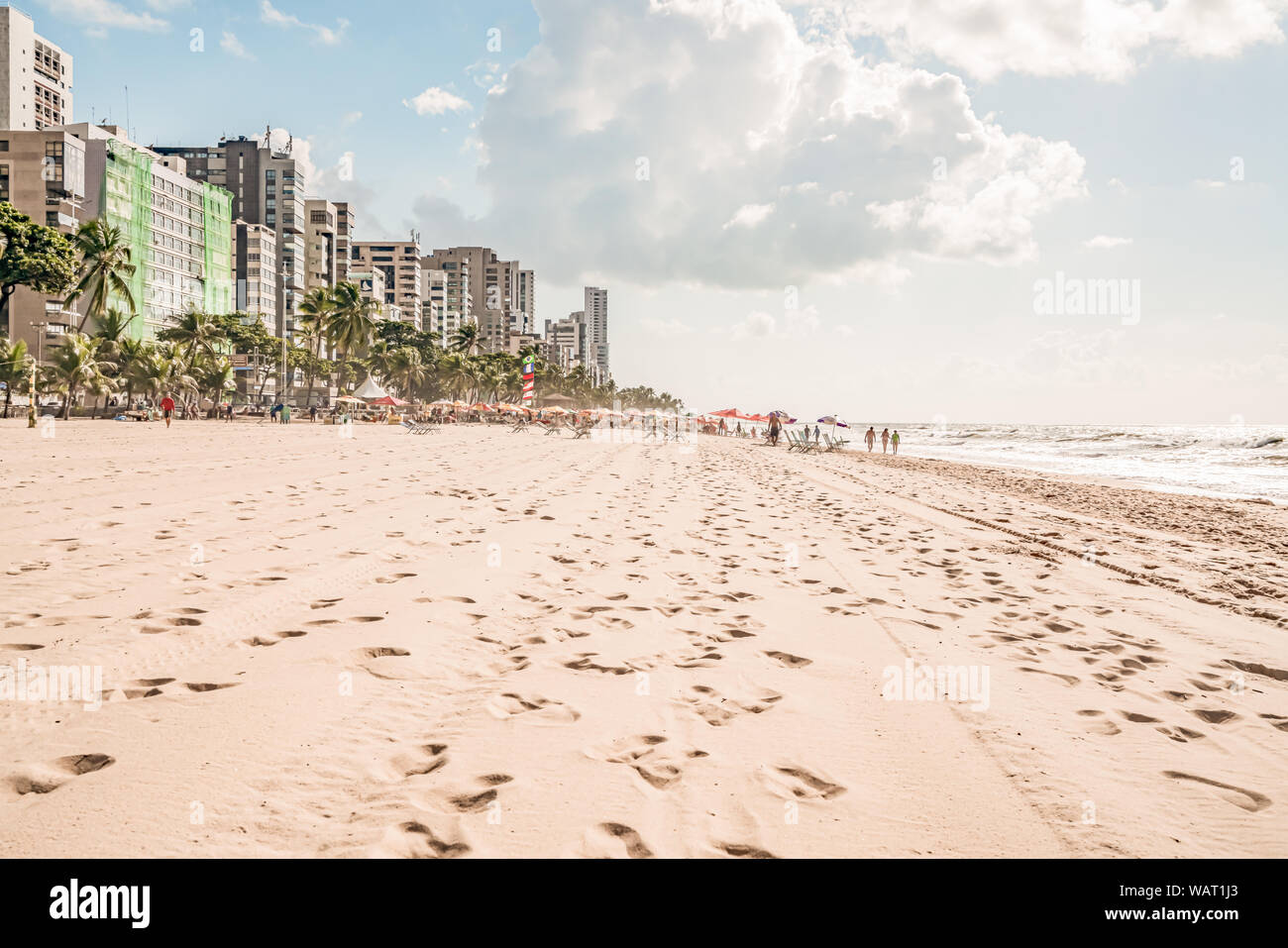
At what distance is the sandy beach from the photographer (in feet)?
8.21

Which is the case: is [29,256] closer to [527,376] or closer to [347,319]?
[347,319]

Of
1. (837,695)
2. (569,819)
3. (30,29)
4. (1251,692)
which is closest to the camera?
(569,819)

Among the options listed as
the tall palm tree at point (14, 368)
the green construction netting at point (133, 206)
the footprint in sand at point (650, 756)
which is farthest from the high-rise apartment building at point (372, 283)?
the footprint in sand at point (650, 756)

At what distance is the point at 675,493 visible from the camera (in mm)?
13664

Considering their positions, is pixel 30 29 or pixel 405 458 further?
pixel 30 29

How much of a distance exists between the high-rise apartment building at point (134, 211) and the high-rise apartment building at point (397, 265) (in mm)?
53107

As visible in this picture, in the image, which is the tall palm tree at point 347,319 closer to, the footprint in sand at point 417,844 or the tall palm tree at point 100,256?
the tall palm tree at point 100,256

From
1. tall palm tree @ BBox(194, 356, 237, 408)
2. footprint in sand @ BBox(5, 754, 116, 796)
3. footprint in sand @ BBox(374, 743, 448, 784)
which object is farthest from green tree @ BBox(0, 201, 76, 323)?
footprint in sand @ BBox(374, 743, 448, 784)

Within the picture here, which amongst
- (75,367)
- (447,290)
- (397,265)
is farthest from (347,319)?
(447,290)

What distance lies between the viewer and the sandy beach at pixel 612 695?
8.21ft

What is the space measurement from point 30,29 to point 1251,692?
14567 cm

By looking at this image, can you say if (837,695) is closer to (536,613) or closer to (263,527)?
(536,613)

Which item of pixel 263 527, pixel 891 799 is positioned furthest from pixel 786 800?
pixel 263 527
